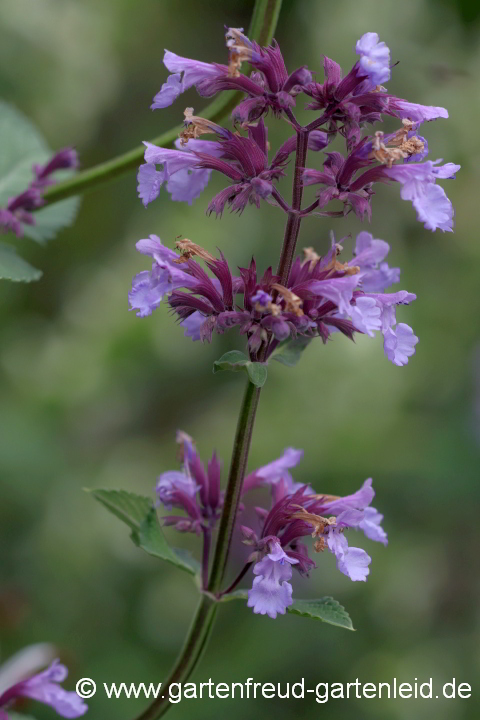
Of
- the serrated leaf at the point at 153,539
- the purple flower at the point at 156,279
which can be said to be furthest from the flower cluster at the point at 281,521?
the purple flower at the point at 156,279

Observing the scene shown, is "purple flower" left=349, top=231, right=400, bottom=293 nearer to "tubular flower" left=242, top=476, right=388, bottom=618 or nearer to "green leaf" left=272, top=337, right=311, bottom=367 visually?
"green leaf" left=272, top=337, right=311, bottom=367

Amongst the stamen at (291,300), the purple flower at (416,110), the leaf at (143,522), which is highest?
the purple flower at (416,110)

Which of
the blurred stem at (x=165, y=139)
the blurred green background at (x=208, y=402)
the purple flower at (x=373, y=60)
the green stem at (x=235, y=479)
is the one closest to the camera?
the purple flower at (x=373, y=60)

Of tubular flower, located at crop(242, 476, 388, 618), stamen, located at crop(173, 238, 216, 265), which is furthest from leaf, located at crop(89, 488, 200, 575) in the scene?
stamen, located at crop(173, 238, 216, 265)

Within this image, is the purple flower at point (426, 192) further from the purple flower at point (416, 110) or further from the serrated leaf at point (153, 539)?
the serrated leaf at point (153, 539)

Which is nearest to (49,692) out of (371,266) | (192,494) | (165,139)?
(192,494)

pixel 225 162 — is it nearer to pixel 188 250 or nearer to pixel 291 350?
pixel 188 250
